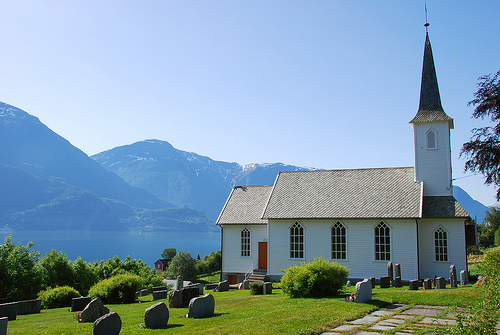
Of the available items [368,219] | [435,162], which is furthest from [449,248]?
[435,162]

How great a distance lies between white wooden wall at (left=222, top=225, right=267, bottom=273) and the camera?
109ft

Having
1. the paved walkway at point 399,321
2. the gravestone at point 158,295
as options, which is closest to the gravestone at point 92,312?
the gravestone at point 158,295

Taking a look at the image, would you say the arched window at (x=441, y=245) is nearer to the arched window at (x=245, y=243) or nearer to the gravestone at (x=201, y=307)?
the arched window at (x=245, y=243)

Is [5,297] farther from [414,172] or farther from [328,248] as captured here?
[414,172]

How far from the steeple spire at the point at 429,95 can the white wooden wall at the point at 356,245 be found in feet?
27.4

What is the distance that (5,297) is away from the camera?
23.2 meters

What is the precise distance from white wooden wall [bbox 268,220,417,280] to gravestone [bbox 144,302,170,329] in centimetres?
1917

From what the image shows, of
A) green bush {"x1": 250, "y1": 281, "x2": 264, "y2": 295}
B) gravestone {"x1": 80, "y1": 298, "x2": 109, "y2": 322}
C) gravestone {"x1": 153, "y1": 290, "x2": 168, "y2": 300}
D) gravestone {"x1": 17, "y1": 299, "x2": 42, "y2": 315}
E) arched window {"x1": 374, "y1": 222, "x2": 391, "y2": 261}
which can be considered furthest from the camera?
arched window {"x1": 374, "y1": 222, "x2": 391, "y2": 261}

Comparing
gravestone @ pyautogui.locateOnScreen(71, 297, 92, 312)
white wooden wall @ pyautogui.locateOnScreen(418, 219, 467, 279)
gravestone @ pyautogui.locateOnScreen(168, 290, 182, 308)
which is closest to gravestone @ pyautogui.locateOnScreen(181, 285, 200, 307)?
gravestone @ pyautogui.locateOnScreen(168, 290, 182, 308)

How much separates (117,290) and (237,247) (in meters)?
14.1

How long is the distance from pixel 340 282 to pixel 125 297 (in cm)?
1098

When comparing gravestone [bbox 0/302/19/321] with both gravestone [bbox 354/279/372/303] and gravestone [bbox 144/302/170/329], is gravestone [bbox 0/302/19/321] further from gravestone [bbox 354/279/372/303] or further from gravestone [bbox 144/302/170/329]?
gravestone [bbox 354/279/372/303]

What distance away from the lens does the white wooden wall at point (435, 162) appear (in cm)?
2930

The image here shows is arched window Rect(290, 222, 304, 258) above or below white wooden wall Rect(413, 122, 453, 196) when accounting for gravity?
below
